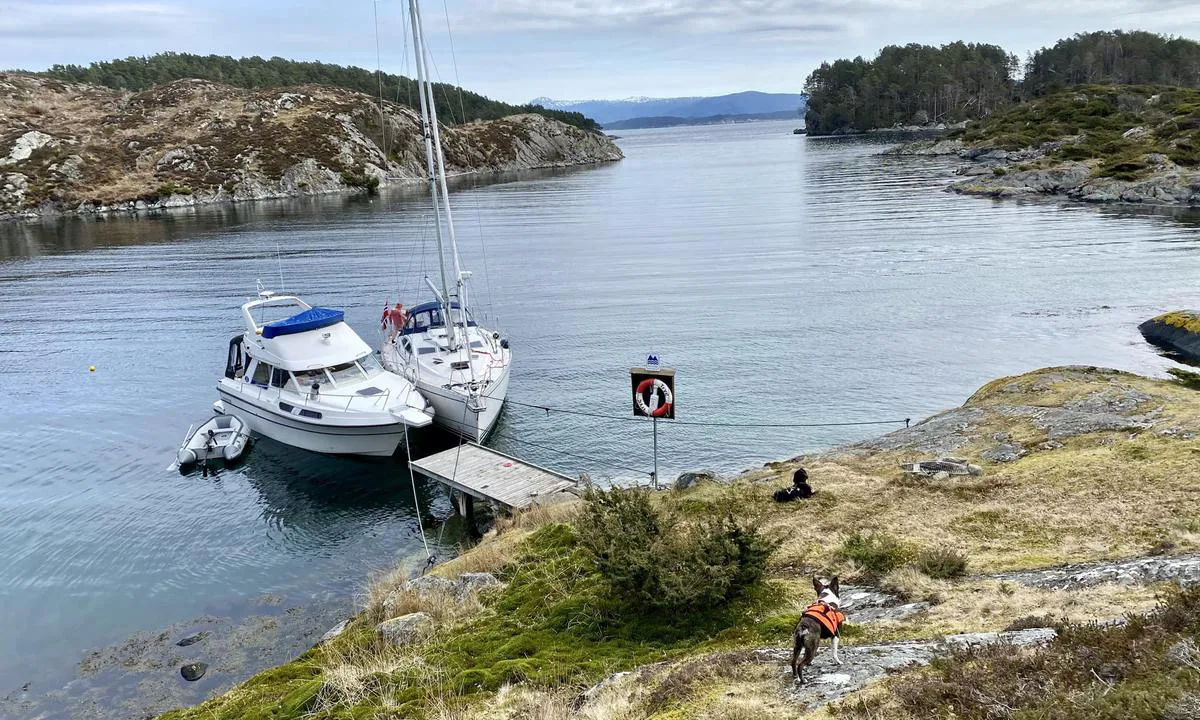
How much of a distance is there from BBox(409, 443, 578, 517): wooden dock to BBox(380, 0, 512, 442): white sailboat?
89.3 inches

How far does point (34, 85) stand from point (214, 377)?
146248 mm

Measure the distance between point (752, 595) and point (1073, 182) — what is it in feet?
301

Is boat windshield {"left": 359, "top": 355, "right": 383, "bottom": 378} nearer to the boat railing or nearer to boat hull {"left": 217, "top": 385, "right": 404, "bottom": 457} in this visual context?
the boat railing

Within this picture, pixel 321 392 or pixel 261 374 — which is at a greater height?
pixel 261 374

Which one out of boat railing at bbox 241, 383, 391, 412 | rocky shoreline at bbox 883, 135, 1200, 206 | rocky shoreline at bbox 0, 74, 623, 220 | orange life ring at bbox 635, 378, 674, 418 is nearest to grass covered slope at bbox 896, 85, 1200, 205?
rocky shoreline at bbox 883, 135, 1200, 206

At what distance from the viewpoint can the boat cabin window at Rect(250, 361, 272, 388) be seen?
2831 centimetres

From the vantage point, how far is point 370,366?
95.6 ft

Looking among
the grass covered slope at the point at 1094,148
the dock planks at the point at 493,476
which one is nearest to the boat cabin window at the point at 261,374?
the dock planks at the point at 493,476

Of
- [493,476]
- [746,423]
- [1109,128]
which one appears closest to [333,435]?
[493,476]

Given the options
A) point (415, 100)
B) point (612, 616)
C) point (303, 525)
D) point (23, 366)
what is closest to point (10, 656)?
point (303, 525)

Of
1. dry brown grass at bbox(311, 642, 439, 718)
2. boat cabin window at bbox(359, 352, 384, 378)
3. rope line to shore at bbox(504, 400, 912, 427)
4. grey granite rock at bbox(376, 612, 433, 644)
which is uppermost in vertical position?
boat cabin window at bbox(359, 352, 384, 378)

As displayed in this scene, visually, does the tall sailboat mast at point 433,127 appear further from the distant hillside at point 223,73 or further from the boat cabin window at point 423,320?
the distant hillside at point 223,73

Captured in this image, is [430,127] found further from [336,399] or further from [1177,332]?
[1177,332]

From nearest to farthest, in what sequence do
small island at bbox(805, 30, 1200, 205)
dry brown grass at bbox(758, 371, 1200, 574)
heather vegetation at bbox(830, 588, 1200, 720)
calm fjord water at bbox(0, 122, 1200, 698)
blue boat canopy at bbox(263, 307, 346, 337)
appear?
heather vegetation at bbox(830, 588, 1200, 720), dry brown grass at bbox(758, 371, 1200, 574), calm fjord water at bbox(0, 122, 1200, 698), blue boat canopy at bbox(263, 307, 346, 337), small island at bbox(805, 30, 1200, 205)
